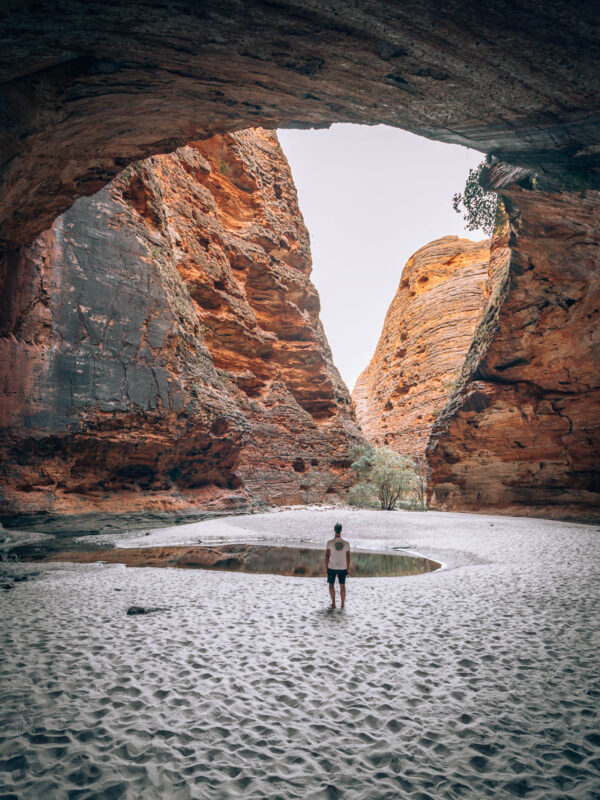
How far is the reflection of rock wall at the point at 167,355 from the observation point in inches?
662

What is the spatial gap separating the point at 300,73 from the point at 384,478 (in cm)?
2556

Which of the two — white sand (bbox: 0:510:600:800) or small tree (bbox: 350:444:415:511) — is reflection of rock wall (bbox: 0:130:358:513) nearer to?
small tree (bbox: 350:444:415:511)

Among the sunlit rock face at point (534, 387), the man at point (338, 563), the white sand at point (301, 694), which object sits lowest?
the white sand at point (301, 694)

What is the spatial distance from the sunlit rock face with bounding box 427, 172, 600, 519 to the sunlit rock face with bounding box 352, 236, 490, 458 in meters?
16.6

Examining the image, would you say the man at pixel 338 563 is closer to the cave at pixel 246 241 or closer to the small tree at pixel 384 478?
the cave at pixel 246 241

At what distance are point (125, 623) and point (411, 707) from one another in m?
4.22

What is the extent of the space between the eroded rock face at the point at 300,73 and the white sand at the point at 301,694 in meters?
6.69

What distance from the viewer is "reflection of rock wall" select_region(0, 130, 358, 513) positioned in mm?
16812

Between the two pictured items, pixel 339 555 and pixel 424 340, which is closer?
pixel 339 555

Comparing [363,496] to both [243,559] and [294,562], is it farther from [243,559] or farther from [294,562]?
[243,559]

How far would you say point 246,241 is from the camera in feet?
115

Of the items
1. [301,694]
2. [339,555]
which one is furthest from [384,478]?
[301,694]

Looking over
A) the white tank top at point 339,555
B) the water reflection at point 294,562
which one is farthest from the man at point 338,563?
the water reflection at point 294,562

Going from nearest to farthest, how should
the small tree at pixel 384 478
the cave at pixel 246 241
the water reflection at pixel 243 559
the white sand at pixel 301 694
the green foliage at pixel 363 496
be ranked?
the white sand at pixel 301 694
the cave at pixel 246 241
the water reflection at pixel 243 559
the small tree at pixel 384 478
the green foliage at pixel 363 496
